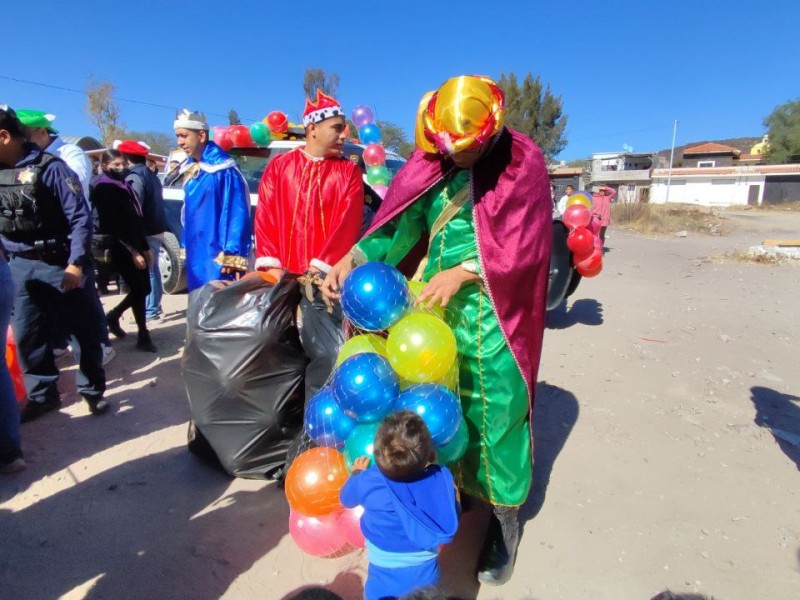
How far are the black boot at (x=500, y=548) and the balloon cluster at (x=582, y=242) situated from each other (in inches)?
149

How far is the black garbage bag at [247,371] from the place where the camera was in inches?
101

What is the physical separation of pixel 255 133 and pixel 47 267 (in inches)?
145

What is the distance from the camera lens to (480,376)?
7.12ft

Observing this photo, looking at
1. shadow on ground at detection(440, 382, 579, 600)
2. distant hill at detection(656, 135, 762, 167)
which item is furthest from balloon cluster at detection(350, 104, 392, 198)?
distant hill at detection(656, 135, 762, 167)

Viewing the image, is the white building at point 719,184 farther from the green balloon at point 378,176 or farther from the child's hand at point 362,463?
the child's hand at point 362,463

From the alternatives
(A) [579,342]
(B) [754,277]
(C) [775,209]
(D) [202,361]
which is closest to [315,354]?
→ (D) [202,361]

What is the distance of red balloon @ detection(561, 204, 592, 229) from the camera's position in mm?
5660

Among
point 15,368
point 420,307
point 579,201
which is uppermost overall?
point 579,201

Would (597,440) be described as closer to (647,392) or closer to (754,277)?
(647,392)

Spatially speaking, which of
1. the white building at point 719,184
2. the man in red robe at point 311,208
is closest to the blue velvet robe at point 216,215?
the man in red robe at point 311,208

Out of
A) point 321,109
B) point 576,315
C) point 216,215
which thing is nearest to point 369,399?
point 321,109

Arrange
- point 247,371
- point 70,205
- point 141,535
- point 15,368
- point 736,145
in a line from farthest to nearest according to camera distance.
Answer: point 736,145 → point 15,368 → point 70,205 → point 247,371 → point 141,535

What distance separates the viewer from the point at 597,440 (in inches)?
131

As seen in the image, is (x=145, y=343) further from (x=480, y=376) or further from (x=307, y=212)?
(x=480, y=376)
